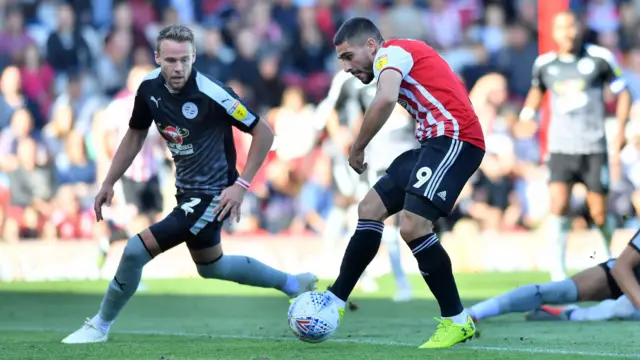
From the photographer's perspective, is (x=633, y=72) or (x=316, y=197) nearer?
(x=316, y=197)

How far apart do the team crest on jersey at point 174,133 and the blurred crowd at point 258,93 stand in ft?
21.5

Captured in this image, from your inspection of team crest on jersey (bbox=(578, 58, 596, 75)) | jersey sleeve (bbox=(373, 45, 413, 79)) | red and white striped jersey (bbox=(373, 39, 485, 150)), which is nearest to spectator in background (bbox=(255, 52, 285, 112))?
team crest on jersey (bbox=(578, 58, 596, 75))

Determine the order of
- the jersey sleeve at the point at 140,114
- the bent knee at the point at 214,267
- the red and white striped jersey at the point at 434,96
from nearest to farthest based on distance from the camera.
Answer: the red and white striped jersey at the point at 434,96 → the jersey sleeve at the point at 140,114 → the bent knee at the point at 214,267

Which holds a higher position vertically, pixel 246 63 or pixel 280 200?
pixel 246 63

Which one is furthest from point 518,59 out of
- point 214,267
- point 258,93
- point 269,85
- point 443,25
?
point 214,267

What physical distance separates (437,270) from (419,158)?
0.65 metres

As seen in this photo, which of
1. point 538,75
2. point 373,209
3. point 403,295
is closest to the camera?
point 373,209

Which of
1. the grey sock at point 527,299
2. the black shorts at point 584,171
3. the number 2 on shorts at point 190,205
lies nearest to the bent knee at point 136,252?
the number 2 on shorts at point 190,205

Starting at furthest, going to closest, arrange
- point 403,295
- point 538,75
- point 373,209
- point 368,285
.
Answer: point 368,285, point 538,75, point 403,295, point 373,209

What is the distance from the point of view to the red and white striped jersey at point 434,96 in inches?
300

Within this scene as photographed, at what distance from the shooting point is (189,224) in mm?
8359

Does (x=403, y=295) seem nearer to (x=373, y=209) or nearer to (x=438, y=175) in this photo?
(x=373, y=209)

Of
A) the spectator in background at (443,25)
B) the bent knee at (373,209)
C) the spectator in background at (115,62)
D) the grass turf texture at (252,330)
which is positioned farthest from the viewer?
the spectator in background at (443,25)

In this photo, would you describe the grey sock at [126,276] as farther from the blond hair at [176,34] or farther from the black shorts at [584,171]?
the black shorts at [584,171]
